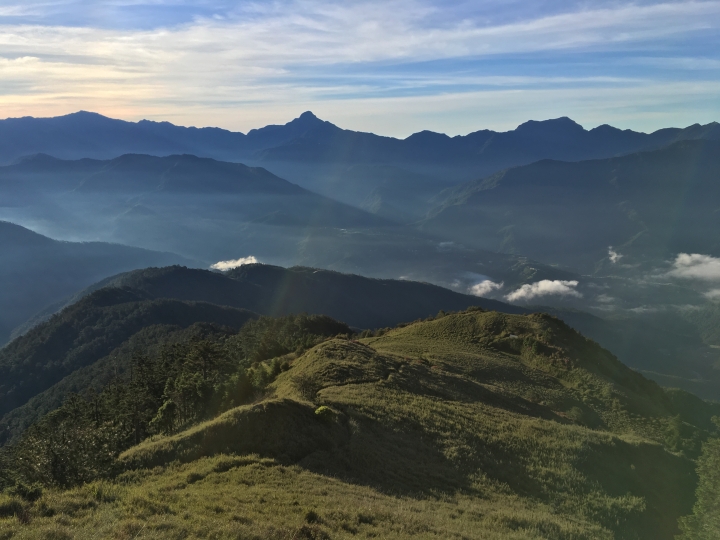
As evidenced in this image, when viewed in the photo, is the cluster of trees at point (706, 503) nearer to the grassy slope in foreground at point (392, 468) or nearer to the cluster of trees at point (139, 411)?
the grassy slope in foreground at point (392, 468)

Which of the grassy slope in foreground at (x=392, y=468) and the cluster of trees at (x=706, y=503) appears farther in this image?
the cluster of trees at (x=706, y=503)

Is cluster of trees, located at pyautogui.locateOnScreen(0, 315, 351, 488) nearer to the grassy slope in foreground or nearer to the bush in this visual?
the grassy slope in foreground

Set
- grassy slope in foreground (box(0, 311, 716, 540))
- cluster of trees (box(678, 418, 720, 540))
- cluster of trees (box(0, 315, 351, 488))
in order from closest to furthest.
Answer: grassy slope in foreground (box(0, 311, 716, 540))
cluster of trees (box(0, 315, 351, 488))
cluster of trees (box(678, 418, 720, 540))

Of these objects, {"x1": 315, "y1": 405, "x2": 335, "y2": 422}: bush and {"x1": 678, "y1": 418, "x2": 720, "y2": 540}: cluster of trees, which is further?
{"x1": 315, "y1": 405, "x2": 335, "y2": 422}: bush

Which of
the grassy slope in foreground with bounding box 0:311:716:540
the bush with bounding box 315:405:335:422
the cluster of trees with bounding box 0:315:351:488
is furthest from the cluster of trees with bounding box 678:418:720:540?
the cluster of trees with bounding box 0:315:351:488

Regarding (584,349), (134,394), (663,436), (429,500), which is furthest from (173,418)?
(584,349)

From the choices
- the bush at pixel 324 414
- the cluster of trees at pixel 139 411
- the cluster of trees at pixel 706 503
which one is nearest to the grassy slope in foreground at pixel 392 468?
the bush at pixel 324 414

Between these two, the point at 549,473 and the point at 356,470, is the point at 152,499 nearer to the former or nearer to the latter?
the point at 356,470

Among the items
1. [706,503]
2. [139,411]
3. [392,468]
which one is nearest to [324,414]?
[392,468]

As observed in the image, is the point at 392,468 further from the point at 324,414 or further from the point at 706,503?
the point at 706,503
